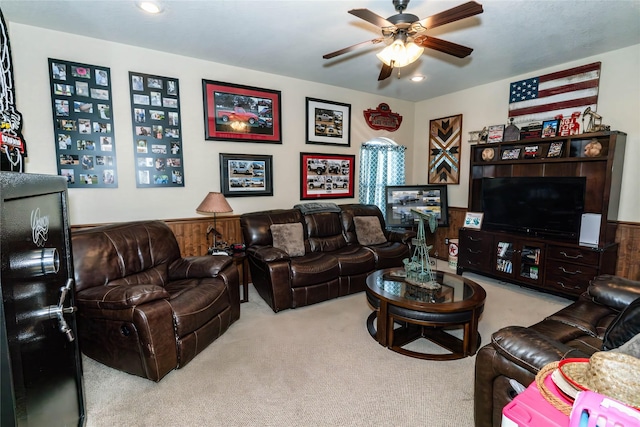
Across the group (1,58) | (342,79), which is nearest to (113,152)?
(1,58)

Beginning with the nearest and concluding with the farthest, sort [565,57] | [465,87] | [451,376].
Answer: [451,376] → [565,57] → [465,87]

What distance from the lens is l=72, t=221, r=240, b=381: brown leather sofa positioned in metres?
2.07

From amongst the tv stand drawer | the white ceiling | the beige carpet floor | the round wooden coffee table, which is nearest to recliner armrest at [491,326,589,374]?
the beige carpet floor

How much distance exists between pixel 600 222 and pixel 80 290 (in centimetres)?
491

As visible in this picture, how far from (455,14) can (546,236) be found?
3.01m

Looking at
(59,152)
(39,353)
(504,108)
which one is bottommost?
(39,353)

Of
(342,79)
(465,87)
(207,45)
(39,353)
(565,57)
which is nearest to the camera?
(39,353)

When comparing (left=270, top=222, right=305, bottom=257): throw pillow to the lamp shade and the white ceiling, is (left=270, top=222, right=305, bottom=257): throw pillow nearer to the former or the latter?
the lamp shade

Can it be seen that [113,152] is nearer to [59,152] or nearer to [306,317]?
[59,152]

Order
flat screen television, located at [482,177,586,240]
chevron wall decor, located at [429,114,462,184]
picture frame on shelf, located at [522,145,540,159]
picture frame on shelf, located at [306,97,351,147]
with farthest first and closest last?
chevron wall decor, located at [429,114,462,184] → picture frame on shelf, located at [306,97,351,147] → picture frame on shelf, located at [522,145,540,159] → flat screen television, located at [482,177,586,240]

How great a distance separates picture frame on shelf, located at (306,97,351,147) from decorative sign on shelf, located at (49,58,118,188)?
2447 mm

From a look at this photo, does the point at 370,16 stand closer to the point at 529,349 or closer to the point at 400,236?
the point at 529,349

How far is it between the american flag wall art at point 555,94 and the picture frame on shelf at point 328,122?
232 centimetres

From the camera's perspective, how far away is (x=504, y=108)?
14.3 ft
